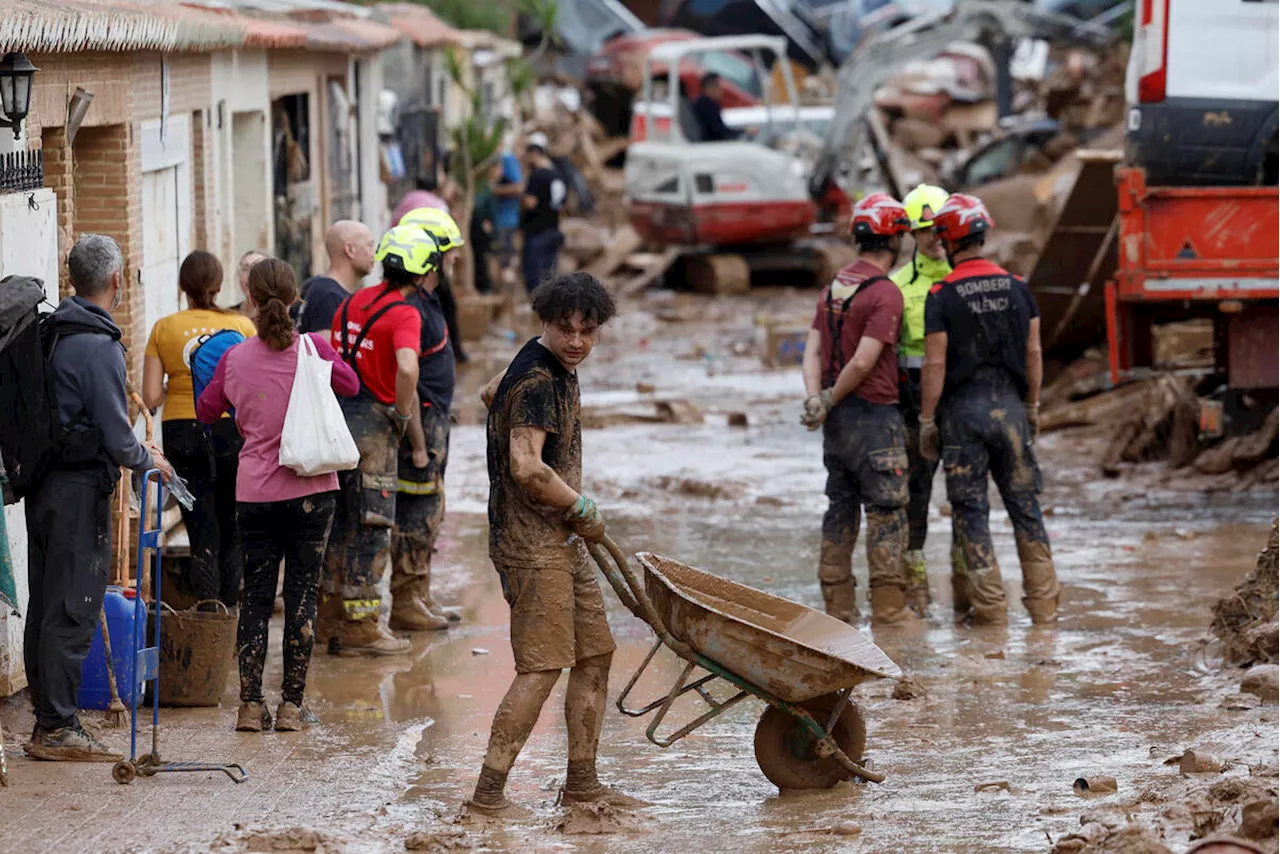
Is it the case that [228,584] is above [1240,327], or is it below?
below

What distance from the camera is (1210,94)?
12.0 metres

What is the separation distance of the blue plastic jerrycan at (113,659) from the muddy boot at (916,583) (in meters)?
3.91

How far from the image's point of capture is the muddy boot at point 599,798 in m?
6.22

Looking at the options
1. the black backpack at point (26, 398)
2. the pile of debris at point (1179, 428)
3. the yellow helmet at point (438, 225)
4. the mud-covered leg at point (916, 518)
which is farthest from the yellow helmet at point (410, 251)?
the pile of debris at point (1179, 428)

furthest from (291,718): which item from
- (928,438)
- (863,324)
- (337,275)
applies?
(928,438)

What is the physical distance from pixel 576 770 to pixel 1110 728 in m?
2.20

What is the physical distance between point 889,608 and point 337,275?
10.1 ft

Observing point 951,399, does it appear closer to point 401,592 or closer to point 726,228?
point 401,592

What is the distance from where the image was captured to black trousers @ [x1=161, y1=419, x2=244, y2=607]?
852 centimetres

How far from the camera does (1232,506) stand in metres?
12.2

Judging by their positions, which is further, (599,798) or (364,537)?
(364,537)

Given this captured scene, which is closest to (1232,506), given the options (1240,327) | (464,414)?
(1240,327)

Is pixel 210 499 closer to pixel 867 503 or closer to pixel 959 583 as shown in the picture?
pixel 867 503

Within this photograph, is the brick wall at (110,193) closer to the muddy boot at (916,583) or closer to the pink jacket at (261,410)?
the pink jacket at (261,410)
